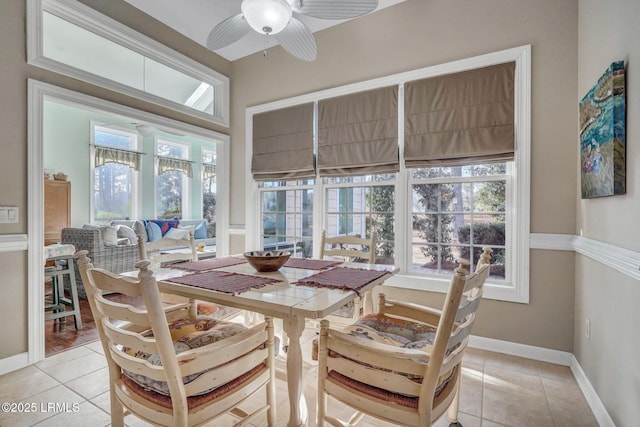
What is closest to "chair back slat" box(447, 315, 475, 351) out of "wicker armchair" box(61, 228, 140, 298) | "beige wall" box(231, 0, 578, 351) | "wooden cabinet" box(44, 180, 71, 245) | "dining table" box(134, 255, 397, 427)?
"dining table" box(134, 255, 397, 427)

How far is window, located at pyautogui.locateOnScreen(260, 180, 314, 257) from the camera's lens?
3.67m

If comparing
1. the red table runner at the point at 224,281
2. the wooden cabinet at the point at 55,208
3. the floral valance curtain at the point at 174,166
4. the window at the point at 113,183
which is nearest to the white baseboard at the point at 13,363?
the red table runner at the point at 224,281

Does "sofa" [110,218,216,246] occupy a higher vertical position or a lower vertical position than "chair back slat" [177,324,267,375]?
higher

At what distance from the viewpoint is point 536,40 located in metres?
2.45

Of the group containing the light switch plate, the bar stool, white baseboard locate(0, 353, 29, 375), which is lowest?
white baseboard locate(0, 353, 29, 375)

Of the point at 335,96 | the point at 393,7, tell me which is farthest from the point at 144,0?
the point at 393,7

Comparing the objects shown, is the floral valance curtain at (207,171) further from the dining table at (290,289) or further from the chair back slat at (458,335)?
the chair back slat at (458,335)

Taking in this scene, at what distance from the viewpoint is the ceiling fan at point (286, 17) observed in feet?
5.74

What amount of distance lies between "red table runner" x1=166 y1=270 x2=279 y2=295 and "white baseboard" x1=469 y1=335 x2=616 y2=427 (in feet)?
6.33

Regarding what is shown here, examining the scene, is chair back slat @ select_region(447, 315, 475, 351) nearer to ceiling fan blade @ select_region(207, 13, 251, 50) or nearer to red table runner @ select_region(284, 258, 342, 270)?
red table runner @ select_region(284, 258, 342, 270)

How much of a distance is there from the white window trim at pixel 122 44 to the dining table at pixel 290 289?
1923 millimetres

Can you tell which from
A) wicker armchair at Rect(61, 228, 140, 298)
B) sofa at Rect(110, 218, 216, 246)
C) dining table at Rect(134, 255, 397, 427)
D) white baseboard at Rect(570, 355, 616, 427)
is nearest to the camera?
dining table at Rect(134, 255, 397, 427)

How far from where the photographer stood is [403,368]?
1174 mm

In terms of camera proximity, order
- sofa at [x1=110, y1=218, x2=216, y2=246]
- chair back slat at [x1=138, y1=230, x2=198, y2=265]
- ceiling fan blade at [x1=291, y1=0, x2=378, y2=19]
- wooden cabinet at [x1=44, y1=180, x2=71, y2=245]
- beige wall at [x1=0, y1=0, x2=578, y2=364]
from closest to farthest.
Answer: ceiling fan blade at [x1=291, y1=0, x2=378, y2=19], chair back slat at [x1=138, y1=230, x2=198, y2=265], beige wall at [x1=0, y1=0, x2=578, y2=364], wooden cabinet at [x1=44, y1=180, x2=71, y2=245], sofa at [x1=110, y1=218, x2=216, y2=246]
